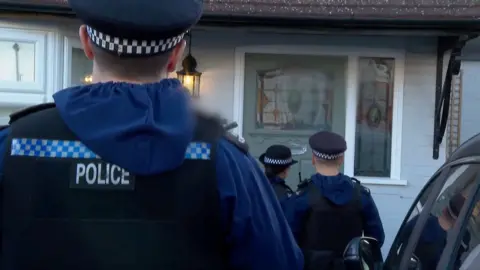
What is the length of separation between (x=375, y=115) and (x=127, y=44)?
19.0ft

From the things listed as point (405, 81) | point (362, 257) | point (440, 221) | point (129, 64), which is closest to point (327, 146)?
point (362, 257)

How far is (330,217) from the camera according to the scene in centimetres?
461

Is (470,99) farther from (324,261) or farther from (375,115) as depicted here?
(324,261)

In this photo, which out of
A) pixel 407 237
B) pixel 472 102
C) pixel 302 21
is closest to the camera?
pixel 407 237

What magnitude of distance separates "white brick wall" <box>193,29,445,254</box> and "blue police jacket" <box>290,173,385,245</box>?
7.96 ft

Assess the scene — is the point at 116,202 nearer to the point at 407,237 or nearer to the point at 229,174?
the point at 229,174

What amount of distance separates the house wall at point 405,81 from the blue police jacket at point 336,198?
7.94 ft

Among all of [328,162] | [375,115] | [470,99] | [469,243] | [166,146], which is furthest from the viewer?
[470,99]

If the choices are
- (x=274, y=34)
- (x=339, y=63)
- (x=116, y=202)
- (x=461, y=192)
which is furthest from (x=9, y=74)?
(x=116, y=202)

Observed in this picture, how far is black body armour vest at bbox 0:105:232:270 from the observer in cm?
162

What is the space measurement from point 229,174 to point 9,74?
5.63 meters

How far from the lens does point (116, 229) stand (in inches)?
63.9

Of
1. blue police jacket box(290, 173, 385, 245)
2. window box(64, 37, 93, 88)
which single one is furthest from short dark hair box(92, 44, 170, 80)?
window box(64, 37, 93, 88)

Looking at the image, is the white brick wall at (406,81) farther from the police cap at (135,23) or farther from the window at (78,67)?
the police cap at (135,23)
